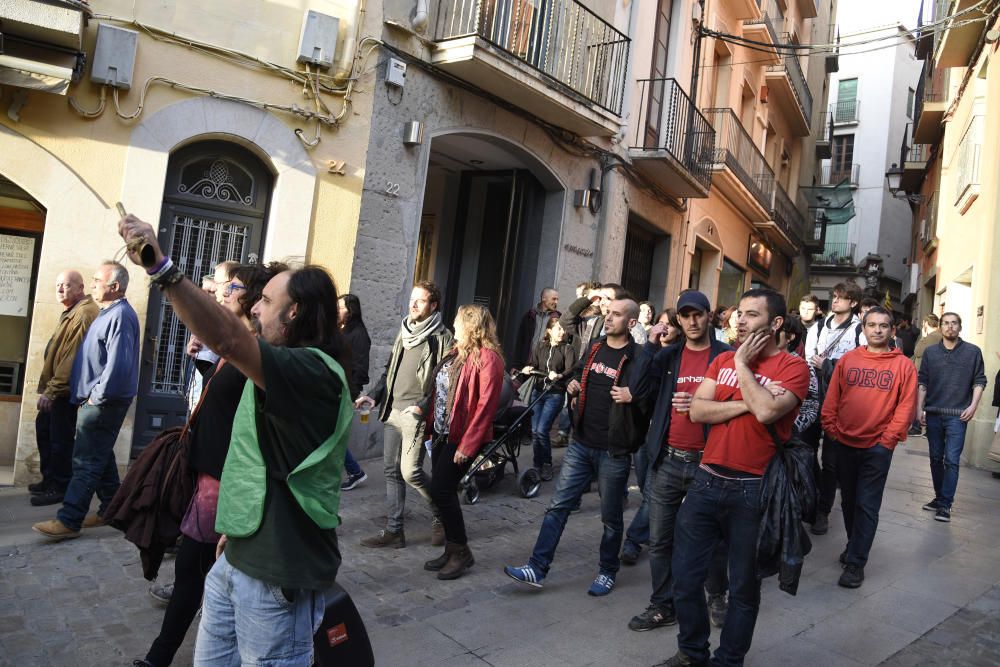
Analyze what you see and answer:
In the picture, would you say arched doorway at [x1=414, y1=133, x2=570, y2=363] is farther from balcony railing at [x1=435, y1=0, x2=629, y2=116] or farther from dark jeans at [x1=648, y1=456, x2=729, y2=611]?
dark jeans at [x1=648, y1=456, x2=729, y2=611]

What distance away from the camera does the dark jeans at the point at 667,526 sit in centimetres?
431

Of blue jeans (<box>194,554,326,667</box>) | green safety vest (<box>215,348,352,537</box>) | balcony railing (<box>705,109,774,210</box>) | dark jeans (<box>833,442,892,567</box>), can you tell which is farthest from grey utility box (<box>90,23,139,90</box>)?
balcony railing (<box>705,109,774,210</box>)

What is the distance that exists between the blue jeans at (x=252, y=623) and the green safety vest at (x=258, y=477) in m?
0.18

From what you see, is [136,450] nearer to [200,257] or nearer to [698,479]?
[200,257]

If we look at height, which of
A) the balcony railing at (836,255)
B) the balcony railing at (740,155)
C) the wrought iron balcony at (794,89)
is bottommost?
the balcony railing at (740,155)

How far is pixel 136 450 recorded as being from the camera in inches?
292

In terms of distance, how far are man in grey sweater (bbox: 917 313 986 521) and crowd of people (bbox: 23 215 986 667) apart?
3cm

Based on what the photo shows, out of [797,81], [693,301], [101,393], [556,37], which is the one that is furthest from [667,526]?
[797,81]

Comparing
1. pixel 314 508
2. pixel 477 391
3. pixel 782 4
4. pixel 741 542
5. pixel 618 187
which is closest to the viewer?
pixel 314 508

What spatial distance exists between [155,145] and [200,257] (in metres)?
1.15

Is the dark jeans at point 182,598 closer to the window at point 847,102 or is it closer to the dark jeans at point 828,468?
the dark jeans at point 828,468

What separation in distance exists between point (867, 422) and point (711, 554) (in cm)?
240

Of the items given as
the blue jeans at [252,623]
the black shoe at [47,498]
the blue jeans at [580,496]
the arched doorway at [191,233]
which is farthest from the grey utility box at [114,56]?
the blue jeans at [252,623]

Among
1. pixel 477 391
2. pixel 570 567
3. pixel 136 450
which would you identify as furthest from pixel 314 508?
pixel 136 450
